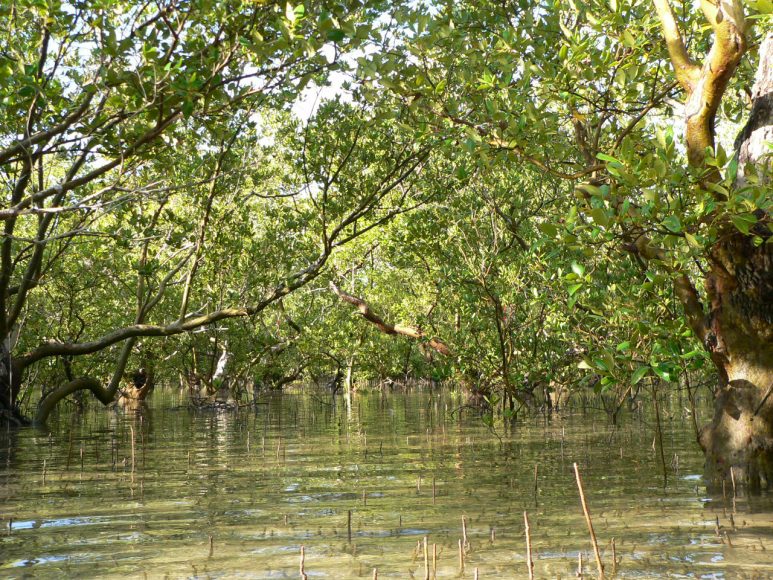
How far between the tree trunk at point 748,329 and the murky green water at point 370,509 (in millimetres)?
435

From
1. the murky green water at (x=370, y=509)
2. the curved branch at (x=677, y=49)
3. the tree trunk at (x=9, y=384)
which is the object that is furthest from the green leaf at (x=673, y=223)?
the tree trunk at (x=9, y=384)

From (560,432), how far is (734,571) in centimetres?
1048

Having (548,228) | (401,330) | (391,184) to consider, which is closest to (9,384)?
(401,330)

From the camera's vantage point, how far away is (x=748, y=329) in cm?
773

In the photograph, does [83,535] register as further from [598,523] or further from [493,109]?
[493,109]

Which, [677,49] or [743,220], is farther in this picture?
[677,49]

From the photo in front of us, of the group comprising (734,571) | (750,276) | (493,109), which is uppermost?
(493,109)

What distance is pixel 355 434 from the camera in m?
17.0

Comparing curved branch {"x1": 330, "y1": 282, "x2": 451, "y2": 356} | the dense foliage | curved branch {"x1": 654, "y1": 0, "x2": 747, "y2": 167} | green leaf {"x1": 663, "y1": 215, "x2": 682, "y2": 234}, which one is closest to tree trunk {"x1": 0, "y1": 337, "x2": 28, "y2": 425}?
the dense foliage

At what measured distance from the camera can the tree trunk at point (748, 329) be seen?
7629 mm

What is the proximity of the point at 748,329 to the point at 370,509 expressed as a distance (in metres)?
3.96

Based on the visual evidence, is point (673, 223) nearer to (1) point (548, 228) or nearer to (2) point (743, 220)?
(2) point (743, 220)

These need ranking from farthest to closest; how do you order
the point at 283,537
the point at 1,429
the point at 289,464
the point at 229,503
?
the point at 1,429 < the point at 289,464 < the point at 229,503 < the point at 283,537

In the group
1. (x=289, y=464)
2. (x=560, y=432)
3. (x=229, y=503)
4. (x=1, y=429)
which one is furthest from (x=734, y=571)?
(x=1, y=429)
